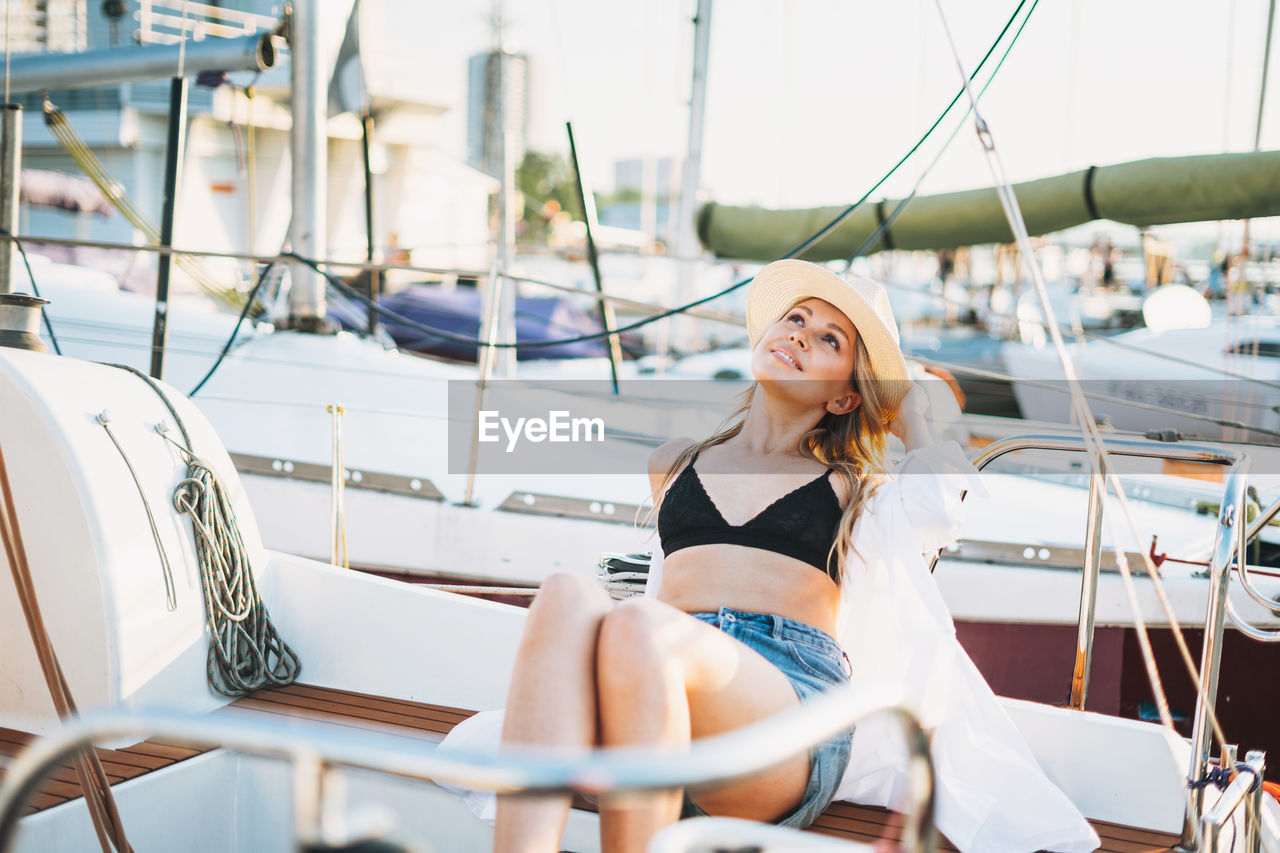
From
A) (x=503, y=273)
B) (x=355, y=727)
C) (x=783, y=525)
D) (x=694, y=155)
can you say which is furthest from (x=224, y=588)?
(x=694, y=155)

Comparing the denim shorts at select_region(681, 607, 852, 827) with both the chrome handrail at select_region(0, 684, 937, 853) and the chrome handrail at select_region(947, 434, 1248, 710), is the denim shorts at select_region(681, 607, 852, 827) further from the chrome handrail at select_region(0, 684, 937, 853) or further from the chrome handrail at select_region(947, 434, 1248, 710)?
the chrome handrail at select_region(0, 684, 937, 853)

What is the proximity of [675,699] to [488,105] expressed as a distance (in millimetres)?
30796

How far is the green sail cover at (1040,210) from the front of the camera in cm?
384

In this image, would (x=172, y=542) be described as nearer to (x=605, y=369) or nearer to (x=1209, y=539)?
(x=1209, y=539)

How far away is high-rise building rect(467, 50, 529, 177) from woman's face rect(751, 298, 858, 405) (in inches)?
260

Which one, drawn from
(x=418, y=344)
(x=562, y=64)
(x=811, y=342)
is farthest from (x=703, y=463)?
(x=562, y=64)

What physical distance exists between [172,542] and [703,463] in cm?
121

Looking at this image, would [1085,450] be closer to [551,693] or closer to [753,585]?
[753,585]

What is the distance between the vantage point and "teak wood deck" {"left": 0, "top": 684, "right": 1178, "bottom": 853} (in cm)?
198

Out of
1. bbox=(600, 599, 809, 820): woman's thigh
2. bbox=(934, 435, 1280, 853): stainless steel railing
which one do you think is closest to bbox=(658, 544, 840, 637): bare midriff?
bbox=(600, 599, 809, 820): woman's thigh

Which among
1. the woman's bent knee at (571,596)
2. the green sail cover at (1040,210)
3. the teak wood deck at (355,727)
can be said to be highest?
the green sail cover at (1040,210)

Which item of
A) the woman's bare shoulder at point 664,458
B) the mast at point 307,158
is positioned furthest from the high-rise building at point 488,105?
the woman's bare shoulder at point 664,458

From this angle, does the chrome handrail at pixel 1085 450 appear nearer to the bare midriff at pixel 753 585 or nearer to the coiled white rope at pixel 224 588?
the bare midriff at pixel 753 585

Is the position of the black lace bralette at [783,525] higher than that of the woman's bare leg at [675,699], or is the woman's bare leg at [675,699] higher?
the black lace bralette at [783,525]
